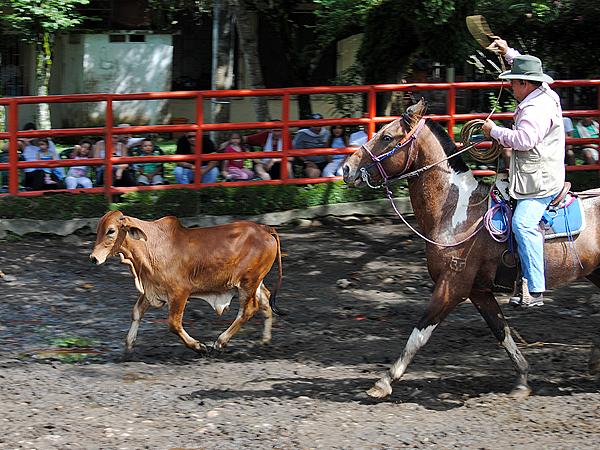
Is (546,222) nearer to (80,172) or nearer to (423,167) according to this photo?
(423,167)

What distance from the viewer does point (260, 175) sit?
1396cm

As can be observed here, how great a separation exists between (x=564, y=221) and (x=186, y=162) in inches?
282

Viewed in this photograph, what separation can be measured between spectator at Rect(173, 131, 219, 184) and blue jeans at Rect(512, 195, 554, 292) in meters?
6.93

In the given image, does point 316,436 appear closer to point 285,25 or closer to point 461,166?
point 461,166

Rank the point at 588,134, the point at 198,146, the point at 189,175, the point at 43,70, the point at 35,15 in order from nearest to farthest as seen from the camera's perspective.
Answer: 1. the point at 198,146
2. the point at 189,175
3. the point at 588,134
4. the point at 35,15
5. the point at 43,70

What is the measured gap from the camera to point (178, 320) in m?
8.23

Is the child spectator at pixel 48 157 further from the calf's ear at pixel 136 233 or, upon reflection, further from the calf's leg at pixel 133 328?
the calf's ear at pixel 136 233

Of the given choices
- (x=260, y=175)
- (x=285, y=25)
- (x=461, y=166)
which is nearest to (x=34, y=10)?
(x=285, y=25)

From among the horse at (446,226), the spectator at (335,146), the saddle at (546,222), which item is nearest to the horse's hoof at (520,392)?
the horse at (446,226)

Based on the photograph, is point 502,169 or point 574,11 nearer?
point 502,169

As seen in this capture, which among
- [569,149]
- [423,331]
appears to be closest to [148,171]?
[569,149]

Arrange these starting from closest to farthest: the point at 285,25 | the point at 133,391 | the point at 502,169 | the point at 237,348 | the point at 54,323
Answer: the point at 133,391 < the point at 502,169 < the point at 237,348 < the point at 54,323 < the point at 285,25

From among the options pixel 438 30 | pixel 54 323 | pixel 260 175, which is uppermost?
pixel 438 30

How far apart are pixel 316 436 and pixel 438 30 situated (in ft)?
31.4
